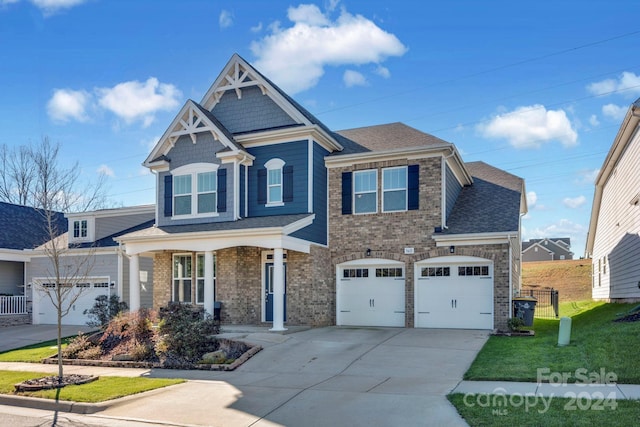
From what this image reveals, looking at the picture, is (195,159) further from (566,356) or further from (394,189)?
(566,356)

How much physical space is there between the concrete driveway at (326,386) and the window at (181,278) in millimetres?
5786

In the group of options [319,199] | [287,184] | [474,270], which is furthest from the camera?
[319,199]

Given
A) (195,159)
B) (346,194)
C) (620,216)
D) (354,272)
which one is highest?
(195,159)

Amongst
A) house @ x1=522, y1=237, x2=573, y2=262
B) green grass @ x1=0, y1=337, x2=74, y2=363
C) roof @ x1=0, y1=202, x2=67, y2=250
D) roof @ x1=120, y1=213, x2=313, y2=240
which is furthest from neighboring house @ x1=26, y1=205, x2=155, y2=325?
house @ x1=522, y1=237, x2=573, y2=262

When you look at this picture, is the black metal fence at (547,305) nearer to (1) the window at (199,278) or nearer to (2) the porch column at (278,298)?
(2) the porch column at (278,298)

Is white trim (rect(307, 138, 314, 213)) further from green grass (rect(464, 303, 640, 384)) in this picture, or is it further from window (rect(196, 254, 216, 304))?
green grass (rect(464, 303, 640, 384))

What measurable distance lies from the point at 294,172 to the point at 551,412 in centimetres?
1320

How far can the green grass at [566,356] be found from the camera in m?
10.1

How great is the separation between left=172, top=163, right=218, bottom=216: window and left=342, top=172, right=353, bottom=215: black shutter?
185 inches

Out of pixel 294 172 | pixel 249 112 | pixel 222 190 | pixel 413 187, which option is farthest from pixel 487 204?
pixel 222 190

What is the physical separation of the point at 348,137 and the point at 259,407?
15.5 metres

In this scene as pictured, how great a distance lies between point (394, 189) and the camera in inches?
759

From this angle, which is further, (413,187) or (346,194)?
(346,194)

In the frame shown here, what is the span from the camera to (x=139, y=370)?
13383 millimetres
